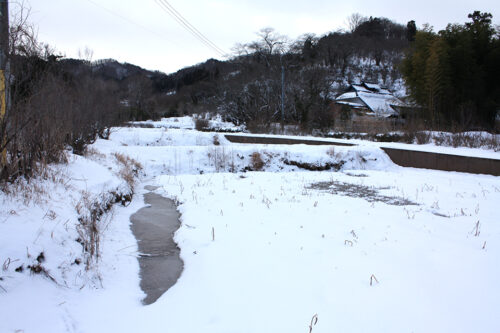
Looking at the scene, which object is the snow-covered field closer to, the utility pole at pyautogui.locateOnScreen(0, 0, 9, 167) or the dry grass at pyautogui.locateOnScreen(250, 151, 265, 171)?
the utility pole at pyautogui.locateOnScreen(0, 0, 9, 167)

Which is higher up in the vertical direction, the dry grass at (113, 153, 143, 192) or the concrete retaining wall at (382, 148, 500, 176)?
the concrete retaining wall at (382, 148, 500, 176)

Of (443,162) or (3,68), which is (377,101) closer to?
(443,162)

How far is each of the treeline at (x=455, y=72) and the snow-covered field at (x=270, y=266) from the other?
47.4 feet

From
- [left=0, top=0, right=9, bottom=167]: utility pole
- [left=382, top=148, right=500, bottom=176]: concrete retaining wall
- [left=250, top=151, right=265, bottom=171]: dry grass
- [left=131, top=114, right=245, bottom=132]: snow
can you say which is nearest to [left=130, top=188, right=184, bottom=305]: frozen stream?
[left=0, top=0, right=9, bottom=167]: utility pole

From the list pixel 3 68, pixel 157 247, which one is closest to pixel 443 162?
pixel 157 247

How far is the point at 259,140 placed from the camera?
1736 cm

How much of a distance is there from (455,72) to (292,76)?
18.6 m

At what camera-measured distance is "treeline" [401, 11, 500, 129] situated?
62.4 ft

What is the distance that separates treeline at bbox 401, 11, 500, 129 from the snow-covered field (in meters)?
14.5

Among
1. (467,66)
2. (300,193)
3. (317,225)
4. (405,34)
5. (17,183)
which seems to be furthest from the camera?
(405,34)

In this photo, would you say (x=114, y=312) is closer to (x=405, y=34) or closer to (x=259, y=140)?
(x=259, y=140)


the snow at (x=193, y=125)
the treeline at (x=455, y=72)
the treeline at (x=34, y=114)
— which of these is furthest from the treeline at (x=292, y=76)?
the treeline at (x=34, y=114)

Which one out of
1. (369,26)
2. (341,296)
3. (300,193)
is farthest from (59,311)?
(369,26)

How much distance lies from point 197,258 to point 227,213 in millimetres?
1837
